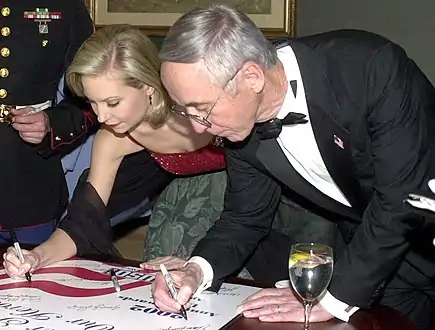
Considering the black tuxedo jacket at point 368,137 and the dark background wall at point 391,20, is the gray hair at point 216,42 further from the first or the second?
the dark background wall at point 391,20

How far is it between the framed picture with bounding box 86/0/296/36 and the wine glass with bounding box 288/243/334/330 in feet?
5.98

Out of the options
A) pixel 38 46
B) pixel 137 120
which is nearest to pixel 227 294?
pixel 137 120

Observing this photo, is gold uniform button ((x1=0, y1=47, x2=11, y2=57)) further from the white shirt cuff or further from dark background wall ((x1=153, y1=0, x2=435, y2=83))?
dark background wall ((x1=153, y1=0, x2=435, y2=83))

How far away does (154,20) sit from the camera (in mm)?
3713

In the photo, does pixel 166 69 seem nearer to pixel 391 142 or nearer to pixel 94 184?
pixel 391 142

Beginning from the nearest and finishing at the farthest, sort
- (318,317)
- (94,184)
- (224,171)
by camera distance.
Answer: (318,317) → (94,184) → (224,171)

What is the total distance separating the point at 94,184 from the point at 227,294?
65 cm

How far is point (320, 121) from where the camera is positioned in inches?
68.4

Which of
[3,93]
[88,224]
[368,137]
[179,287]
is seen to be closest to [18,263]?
[88,224]

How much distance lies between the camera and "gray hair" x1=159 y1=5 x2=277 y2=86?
1608 mm

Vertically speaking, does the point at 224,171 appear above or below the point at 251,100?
below

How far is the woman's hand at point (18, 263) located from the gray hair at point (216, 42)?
0.62 metres

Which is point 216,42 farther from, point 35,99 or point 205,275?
point 35,99

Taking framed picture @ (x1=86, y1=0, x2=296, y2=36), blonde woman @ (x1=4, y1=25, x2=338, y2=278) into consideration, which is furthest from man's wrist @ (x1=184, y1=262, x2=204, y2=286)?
framed picture @ (x1=86, y1=0, x2=296, y2=36)
